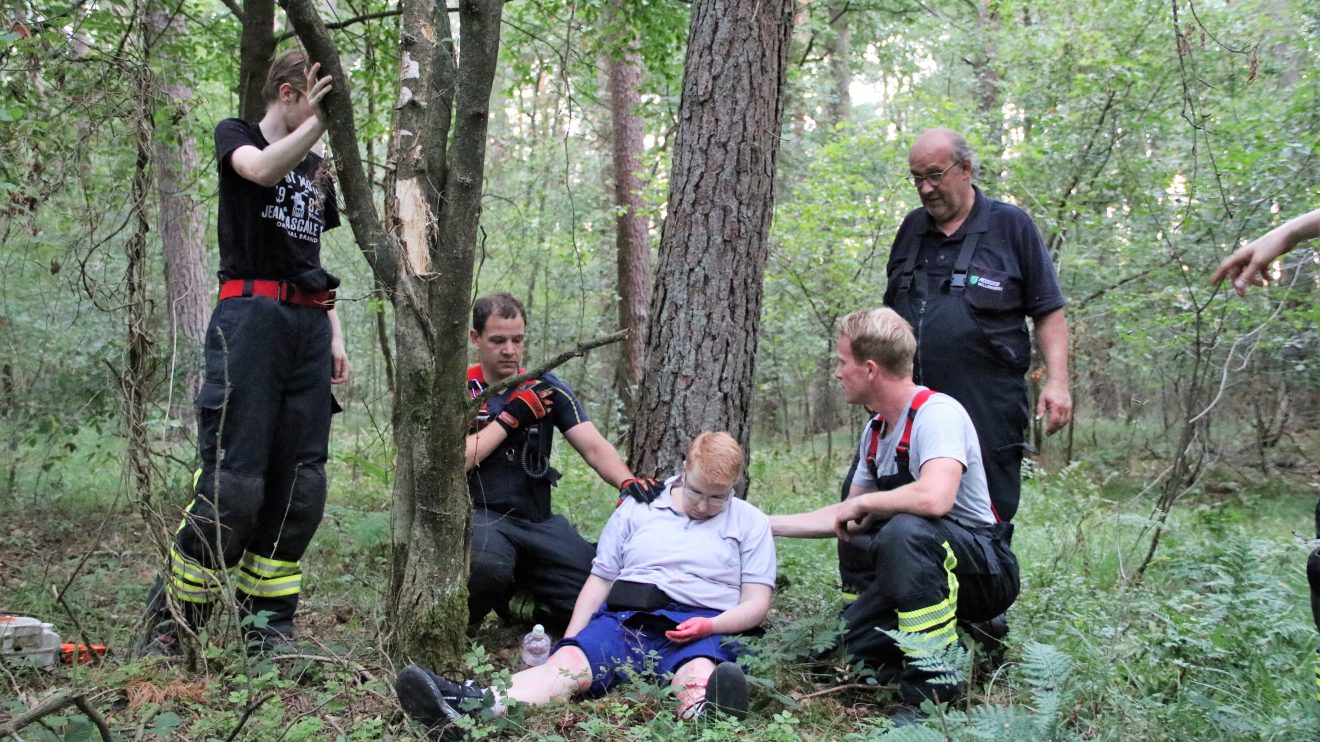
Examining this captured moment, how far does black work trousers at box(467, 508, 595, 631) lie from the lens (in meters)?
3.79

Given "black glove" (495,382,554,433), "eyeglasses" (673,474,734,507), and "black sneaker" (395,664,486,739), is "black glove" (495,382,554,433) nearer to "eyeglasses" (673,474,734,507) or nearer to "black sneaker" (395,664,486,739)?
"eyeglasses" (673,474,734,507)

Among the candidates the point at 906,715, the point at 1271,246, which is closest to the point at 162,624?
the point at 906,715

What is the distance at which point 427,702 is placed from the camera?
262 centimetres

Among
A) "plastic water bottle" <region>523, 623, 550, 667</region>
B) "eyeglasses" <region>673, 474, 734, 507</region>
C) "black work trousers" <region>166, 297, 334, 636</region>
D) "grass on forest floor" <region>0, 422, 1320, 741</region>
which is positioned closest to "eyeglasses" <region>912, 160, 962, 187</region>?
"eyeglasses" <region>673, 474, 734, 507</region>

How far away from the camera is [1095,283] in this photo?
1088cm

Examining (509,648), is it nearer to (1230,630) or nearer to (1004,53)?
(1230,630)

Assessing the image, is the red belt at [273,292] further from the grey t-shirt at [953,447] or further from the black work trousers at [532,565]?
the grey t-shirt at [953,447]

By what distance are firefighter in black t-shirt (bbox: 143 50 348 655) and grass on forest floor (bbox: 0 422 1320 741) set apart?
249mm

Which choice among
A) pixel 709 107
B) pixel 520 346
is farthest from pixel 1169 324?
pixel 520 346

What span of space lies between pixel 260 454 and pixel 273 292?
621mm

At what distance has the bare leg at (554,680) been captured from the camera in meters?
2.96

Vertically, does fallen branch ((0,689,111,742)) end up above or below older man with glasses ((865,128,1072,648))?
below

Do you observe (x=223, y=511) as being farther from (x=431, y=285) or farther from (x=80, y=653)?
(x=431, y=285)

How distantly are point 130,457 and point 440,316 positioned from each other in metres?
1.17
